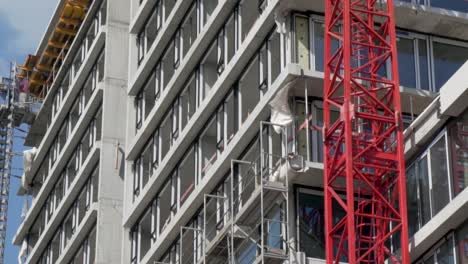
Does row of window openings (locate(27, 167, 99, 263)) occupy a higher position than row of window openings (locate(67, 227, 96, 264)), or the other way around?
row of window openings (locate(27, 167, 99, 263))

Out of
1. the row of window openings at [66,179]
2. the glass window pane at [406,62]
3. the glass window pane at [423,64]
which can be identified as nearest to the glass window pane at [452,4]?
the glass window pane at [423,64]

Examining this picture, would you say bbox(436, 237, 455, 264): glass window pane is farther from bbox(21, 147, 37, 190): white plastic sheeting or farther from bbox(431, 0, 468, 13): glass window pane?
bbox(21, 147, 37, 190): white plastic sheeting

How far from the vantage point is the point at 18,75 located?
98.3 meters

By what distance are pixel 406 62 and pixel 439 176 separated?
9.64 m

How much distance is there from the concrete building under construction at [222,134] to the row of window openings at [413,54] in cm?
5

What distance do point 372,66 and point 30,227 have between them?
42847 millimetres

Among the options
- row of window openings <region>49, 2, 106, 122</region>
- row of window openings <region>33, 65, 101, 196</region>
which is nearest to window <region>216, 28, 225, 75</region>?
row of window openings <region>33, 65, 101, 196</region>

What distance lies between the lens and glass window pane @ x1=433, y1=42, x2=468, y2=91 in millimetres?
56469

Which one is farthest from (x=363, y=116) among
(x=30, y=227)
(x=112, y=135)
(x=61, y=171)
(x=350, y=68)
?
(x=30, y=227)

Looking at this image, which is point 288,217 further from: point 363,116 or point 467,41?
point 467,41

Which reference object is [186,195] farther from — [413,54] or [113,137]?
[113,137]

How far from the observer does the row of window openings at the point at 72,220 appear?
79.2 metres

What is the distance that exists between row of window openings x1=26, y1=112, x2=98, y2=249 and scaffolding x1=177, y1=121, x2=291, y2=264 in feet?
70.8

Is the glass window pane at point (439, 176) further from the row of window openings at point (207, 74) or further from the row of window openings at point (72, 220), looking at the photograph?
the row of window openings at point (72, 220)
